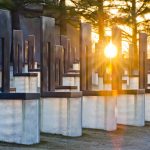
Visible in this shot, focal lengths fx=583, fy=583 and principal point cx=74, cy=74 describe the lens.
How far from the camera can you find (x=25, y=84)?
1536cm

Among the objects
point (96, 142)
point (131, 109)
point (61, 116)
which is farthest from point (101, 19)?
point (96, 142)

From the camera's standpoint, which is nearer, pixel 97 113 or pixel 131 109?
pixel 97 113

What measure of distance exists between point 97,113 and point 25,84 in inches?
125

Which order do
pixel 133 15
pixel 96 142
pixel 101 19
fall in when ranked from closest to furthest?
1. pixel 96 142
2. pixel 133 15
3. pixel 101 19

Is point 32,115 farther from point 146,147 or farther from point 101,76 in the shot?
point 101,76

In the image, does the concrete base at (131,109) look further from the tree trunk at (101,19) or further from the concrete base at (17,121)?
the tree trunk at (101,19)

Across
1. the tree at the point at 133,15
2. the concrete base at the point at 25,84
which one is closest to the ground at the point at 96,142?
the concrete base at the point at 25,84

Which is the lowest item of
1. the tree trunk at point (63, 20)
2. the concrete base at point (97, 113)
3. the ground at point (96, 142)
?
the ground at point (96, 142)

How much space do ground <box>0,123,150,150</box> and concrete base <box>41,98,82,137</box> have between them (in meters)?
0.20

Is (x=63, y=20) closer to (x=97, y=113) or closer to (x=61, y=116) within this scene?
(x=97, y=113)

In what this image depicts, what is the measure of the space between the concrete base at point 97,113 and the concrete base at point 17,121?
322cm

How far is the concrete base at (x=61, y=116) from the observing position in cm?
1111

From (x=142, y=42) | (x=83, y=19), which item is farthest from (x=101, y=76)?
(x=83, y=19)

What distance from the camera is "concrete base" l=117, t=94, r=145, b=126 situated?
14.6 m
